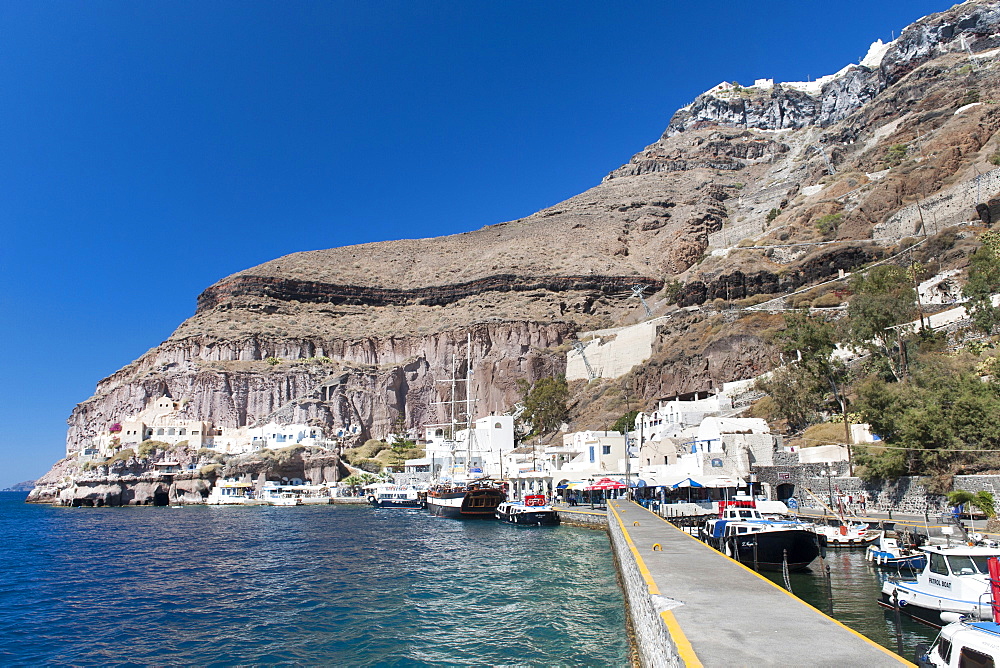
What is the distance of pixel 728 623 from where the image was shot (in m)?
9.56

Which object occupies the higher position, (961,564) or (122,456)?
(122,456)

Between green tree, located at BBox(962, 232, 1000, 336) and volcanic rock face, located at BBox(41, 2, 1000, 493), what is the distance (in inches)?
685

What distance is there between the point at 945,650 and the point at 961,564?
572 centimetres

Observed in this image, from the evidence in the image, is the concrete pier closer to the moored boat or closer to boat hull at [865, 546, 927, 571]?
boat hull at [865, 546, 927, 571]

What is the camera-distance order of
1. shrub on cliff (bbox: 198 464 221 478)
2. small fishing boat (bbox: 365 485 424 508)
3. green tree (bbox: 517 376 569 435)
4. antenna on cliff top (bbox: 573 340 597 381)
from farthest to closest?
1. antenna on cliff top (bbox: 573 340 597 381)
2. shrub on cliff (bbox: 198 464 221 478)
3. green tree (bbox: 517 376 569 435)
4. small fishing boat (bbox: 365 485 424 508)

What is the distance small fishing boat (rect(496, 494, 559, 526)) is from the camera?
43344 mm

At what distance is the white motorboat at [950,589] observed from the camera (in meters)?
13.8

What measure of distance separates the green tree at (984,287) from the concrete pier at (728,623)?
3582 cm

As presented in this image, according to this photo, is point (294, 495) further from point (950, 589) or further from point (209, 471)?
point (950, 589)

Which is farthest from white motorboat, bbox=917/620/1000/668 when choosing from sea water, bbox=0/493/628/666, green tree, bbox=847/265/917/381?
green tree, bbox=847/265/917/381

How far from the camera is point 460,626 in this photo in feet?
61.0

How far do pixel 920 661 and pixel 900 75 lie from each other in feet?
485

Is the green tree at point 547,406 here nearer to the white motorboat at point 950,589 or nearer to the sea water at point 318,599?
the sea water at point 318,599

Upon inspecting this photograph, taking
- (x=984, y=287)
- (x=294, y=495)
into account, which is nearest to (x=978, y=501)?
(x=984, y=287)
